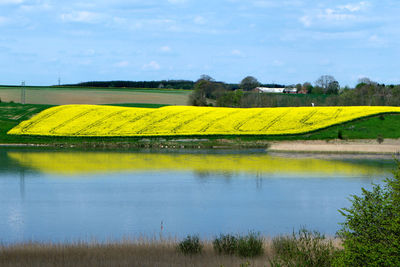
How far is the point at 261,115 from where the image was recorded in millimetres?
61062

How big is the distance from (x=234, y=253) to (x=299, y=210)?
878 centimetres

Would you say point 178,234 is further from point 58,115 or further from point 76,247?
point 58,115

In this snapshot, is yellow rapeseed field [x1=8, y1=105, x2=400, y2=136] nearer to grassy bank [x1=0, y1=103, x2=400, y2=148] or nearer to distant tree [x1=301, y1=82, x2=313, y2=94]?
grassy bank [x1=0, y1=103, x2=400, y2=148]

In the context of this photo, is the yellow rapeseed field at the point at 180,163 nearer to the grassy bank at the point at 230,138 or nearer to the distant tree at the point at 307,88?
the grassy bank at the point at 230,138

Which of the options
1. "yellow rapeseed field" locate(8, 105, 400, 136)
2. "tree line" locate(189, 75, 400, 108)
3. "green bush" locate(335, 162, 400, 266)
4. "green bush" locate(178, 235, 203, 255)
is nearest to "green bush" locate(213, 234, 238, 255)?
"green bush" locate(178, 235, 203, 255)

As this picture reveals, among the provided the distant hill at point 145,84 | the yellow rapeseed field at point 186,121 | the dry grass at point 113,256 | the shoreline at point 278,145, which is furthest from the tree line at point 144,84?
the dry grass at point 113,256

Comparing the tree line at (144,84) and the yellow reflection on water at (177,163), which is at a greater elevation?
the tree line at (144,84)

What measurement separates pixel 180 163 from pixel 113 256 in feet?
80.5

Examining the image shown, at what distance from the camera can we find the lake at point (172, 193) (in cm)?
1772

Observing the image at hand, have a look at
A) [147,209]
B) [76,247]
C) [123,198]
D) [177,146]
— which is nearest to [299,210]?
[147,209]

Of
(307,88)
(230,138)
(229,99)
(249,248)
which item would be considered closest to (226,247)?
(249,248)

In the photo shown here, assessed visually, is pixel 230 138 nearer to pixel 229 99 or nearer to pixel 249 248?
pixel 229 99

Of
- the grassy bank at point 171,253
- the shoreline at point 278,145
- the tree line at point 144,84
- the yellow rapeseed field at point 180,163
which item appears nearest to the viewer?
the grassy bank at point 171,253

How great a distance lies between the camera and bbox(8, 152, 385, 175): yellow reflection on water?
108 ft
